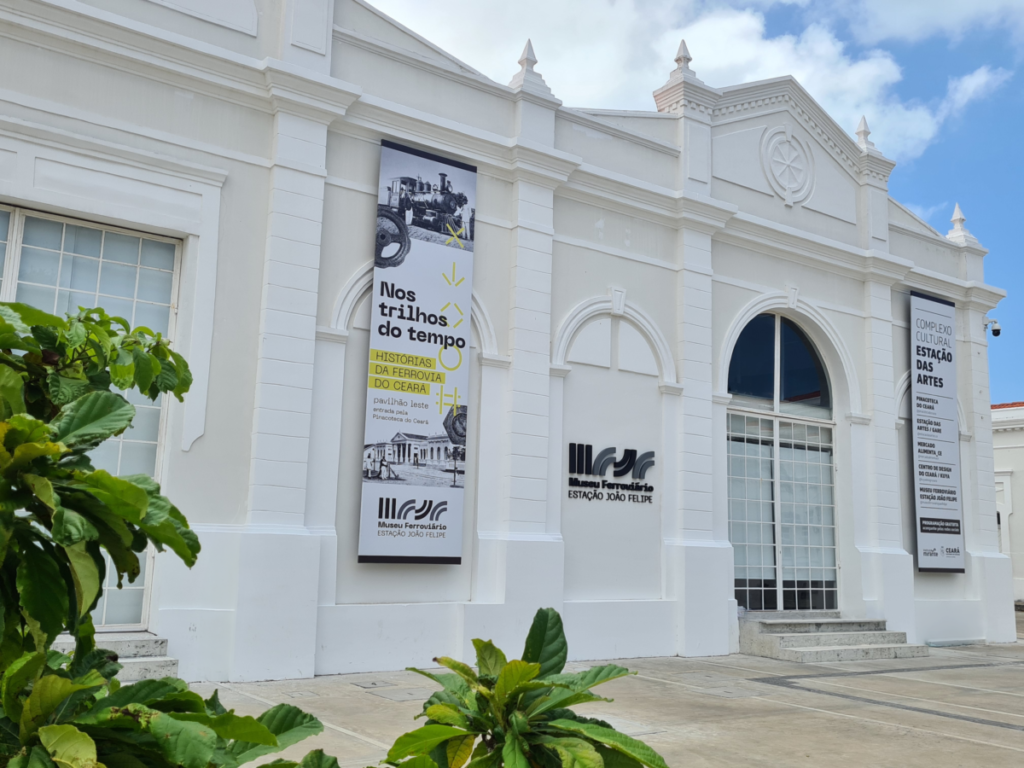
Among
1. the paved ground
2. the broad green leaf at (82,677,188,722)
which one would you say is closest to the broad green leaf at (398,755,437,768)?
the broad green leaf at (82,677,188,722)

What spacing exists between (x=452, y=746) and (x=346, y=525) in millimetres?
7419

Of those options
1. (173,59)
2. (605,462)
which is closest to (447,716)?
(173,59)

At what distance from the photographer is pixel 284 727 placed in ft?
4.16

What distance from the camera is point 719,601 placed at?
10.8m

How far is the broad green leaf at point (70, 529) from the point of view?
95cm

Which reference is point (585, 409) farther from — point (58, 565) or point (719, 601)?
point (58, 565)

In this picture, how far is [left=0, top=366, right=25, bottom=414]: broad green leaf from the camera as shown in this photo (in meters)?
1.15

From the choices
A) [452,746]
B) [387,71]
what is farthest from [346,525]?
[452,746]

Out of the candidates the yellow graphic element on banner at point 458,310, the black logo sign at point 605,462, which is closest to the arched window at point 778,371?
the black logo sign at point 605,462

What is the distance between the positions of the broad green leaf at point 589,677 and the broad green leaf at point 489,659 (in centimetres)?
13

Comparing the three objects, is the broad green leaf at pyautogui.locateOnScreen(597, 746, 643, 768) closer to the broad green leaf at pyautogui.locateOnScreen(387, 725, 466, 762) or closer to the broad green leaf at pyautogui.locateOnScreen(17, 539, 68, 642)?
the broad green leaf at pyautogui.locateOnScreen(387, 725, 466, 762)

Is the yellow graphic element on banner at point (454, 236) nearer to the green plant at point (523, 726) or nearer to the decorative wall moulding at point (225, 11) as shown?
the decorative wall moulding at point (225, 11)

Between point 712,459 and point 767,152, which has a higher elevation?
point 767,152

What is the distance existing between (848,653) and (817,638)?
0.38m
